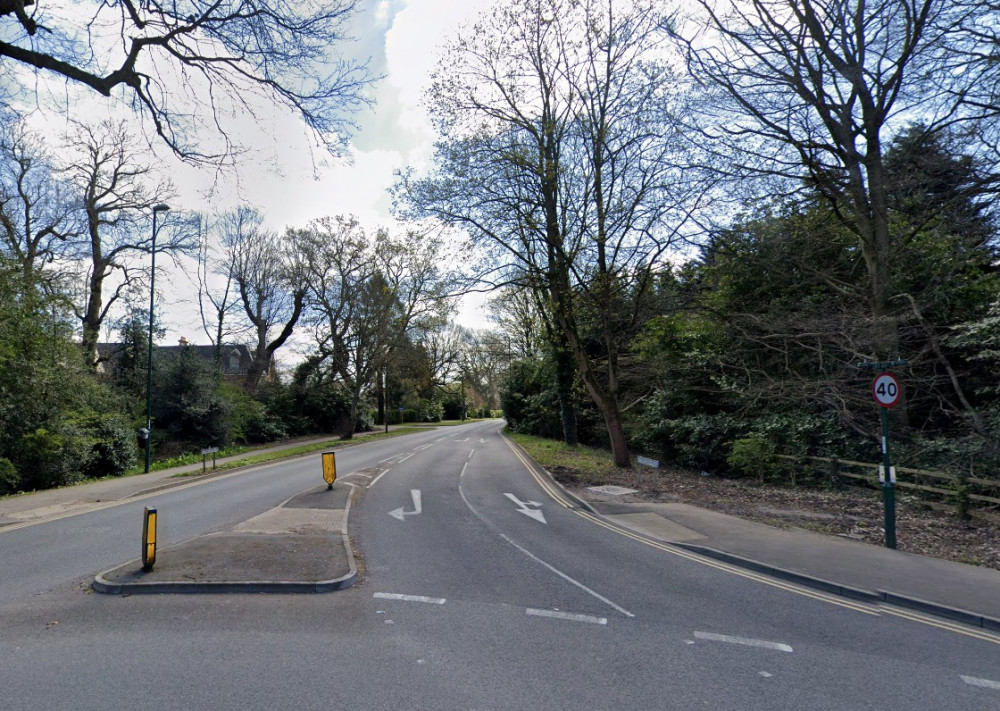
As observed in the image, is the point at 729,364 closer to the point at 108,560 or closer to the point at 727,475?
the point at 727,475

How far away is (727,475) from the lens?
19047 mm

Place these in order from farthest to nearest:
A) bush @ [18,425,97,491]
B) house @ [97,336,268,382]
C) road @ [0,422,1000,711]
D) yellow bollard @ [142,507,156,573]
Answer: house @ [97,336,268,382]
bush @ [18,425,97,491]
yellow bollard @ [142,507,156,573]
road @ [0,422,1000,711]

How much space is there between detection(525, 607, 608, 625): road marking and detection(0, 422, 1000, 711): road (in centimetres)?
3

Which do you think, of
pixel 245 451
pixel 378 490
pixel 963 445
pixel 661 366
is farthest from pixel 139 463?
pixel 963 445

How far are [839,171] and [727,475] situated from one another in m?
9.35

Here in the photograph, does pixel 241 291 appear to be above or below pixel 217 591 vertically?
above

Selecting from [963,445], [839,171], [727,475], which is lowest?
[727,475]

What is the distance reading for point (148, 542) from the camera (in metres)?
7.41

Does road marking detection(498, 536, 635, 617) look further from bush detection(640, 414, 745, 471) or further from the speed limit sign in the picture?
bush detection(640, 414, 745, 471)

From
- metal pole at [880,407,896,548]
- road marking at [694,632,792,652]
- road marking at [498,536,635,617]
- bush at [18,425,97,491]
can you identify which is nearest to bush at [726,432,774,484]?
metal pole at [880,407,896,548]

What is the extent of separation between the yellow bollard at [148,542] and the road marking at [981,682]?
8.40m

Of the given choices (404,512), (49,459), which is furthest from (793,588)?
(49,459)

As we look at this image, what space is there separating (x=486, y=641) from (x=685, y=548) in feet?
16.2

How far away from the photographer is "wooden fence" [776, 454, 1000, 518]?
410 inches
